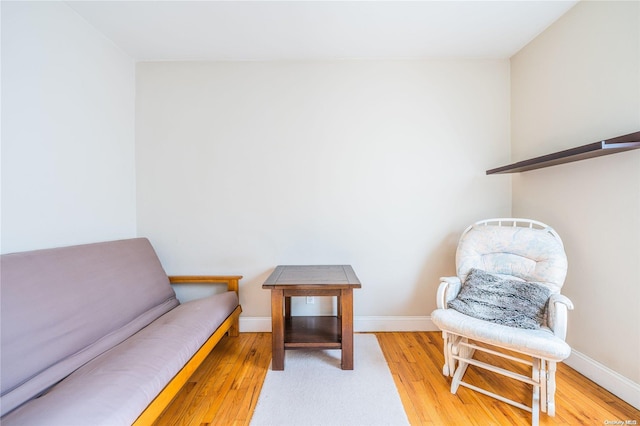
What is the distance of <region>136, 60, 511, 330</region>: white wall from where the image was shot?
7.54 ft

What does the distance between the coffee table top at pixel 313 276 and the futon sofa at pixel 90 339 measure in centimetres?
49

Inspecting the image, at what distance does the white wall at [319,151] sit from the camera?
2297 mm

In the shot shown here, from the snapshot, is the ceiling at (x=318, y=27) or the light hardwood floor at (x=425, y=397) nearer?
the light hardwood floor at (x=425, y=397)

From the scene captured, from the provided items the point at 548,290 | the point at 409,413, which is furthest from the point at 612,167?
the point at 409,413

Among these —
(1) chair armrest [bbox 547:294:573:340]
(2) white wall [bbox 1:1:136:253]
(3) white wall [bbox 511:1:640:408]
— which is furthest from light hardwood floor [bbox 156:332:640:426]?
(2) white wall [bbox 1:1:136:253]

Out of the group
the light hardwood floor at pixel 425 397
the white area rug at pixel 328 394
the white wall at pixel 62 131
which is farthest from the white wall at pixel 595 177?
the white wall at pixel 62 131

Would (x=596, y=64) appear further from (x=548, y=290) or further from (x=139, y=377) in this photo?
(x=139, y=377)

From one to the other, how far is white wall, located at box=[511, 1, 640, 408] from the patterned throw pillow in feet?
1.39

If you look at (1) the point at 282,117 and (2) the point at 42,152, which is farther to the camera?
(1) the point at 282,117

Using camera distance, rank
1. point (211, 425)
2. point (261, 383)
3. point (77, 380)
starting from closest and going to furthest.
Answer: point (77, 380) < point (211, 425) < point (261, 383)

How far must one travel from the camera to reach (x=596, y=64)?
5.20 ft

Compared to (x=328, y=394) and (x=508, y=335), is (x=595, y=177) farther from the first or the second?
(x=328, y=394)

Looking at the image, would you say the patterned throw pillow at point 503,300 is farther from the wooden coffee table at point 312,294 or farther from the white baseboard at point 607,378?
the wooden coffee table at point 312,294

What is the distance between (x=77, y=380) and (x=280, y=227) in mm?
1536
